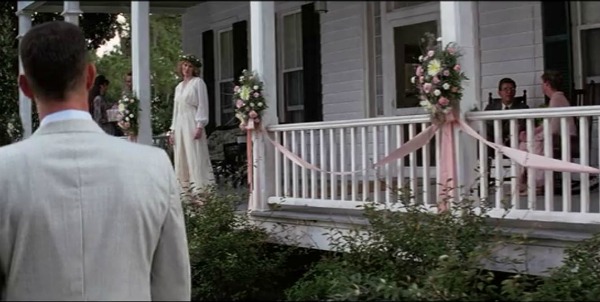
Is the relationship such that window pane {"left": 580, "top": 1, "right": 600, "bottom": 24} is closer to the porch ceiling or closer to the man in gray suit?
the porch ceiling

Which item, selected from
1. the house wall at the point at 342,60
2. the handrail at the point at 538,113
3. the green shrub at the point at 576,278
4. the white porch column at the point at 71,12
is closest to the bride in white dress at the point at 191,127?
the white porch column at the point at 71,12

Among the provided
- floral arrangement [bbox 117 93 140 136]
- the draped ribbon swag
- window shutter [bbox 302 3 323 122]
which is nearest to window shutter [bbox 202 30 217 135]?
window shutter [bbox 302 3 323 122]

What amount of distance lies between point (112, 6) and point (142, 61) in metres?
2.54

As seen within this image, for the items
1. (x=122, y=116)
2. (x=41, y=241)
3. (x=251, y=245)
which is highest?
(x=122, y=116)

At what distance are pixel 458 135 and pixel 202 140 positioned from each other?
3.31 m

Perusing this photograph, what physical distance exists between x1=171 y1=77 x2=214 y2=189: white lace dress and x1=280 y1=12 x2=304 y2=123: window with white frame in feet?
9.11

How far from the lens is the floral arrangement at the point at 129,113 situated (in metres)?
8.05

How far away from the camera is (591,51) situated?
7.40 meters

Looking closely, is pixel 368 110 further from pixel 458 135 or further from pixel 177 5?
pixel 458 135

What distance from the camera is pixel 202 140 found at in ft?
25.1

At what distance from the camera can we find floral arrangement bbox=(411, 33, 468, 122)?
16.1 feet

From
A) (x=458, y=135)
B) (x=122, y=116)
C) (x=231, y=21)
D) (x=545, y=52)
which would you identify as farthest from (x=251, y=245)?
(x=231, y=21)

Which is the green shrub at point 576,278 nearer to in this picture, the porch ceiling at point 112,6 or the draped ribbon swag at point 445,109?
the draped ribbon swag at point 445,109

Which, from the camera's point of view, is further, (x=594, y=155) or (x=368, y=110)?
(x=368, y=110)
